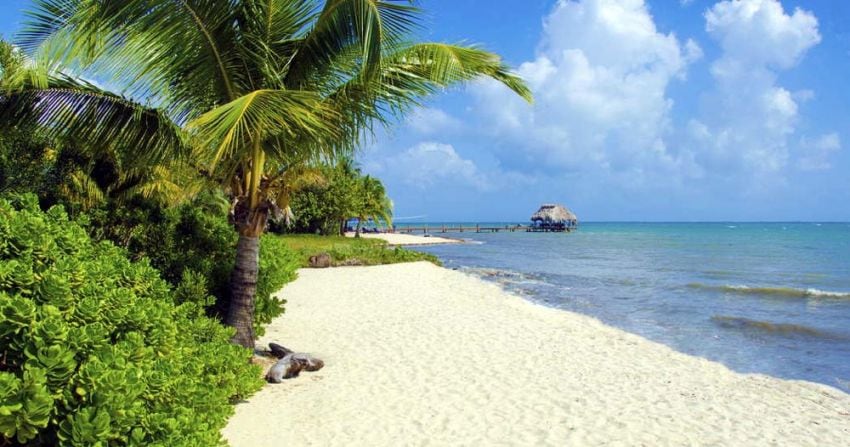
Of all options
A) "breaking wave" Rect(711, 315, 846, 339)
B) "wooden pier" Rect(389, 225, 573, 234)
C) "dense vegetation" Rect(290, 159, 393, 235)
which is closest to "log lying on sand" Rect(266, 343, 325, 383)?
"breaking wave" Rect(711, 315, 846, 339)

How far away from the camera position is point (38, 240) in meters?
3.44

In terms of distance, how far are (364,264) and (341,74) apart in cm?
1946

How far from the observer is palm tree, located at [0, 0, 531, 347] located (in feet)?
18.7

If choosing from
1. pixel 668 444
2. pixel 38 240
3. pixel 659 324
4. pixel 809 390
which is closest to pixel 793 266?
pixel 659 324

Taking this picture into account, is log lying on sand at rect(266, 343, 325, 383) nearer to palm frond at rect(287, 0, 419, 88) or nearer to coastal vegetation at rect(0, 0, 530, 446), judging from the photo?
coastal vegetation at rect(0, 0, 530, 446)

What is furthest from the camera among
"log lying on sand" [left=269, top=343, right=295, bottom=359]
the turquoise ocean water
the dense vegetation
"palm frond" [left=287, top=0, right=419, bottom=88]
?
the dense vegetation

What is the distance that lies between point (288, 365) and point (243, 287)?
137cm

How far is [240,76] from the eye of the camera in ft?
21.2

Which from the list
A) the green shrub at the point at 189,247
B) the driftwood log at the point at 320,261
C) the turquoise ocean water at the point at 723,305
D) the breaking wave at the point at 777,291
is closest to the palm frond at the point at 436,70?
the green shrub at the point at 189,247

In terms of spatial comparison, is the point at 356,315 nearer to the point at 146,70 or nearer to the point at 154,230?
the point at 154,230

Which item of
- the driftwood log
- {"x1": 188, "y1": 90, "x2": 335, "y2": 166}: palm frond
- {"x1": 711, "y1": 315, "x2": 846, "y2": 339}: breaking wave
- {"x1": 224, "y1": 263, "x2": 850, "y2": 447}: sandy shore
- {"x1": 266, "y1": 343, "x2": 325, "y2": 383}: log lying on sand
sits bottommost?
{"x1": 711, "y1": 315, "x2": 846, "y2": 339}: breaking wave

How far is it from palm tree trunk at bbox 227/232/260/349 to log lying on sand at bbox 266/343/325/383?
54cm

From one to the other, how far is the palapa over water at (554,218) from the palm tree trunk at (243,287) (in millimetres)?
87047

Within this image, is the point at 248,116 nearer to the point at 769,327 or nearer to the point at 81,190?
the point at 81,190
